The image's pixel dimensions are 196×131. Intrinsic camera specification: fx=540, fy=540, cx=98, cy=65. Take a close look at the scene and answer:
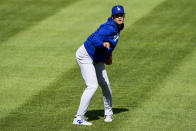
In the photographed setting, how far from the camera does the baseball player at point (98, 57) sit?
8.74 m

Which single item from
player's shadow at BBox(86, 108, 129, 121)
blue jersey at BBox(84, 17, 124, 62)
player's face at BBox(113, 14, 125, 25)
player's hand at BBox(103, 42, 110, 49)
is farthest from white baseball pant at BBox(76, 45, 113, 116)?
player's face at BBox(113, 14, 125, 25)

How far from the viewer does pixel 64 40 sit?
14859 millimetres

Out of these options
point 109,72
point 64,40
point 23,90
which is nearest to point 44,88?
Answer: point 23,90

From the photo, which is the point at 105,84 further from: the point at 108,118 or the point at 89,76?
the point at 108,118

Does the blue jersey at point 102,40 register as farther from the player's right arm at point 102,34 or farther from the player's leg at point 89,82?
the player's leg at point 89,82

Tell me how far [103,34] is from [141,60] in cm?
463

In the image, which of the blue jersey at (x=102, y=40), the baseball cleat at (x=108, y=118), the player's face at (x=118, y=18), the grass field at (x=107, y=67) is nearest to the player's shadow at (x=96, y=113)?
the grass field at (x=107, y=67)

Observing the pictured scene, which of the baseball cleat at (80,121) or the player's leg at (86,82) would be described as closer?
the player's leg at (86,82)

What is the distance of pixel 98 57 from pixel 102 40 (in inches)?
16.0

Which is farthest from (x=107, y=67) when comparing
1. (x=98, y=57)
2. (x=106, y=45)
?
(x=106, y=45)

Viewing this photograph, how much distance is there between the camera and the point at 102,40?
8.72 m

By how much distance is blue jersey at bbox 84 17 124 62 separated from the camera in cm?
871

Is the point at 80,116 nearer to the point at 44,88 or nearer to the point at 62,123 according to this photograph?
the point at 62,123

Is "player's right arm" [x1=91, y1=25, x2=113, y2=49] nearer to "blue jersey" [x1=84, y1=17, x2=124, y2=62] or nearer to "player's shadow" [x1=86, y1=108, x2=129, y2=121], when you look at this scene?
"blue jersey" [x1=84, y1=17, x2=124, y2=62]
